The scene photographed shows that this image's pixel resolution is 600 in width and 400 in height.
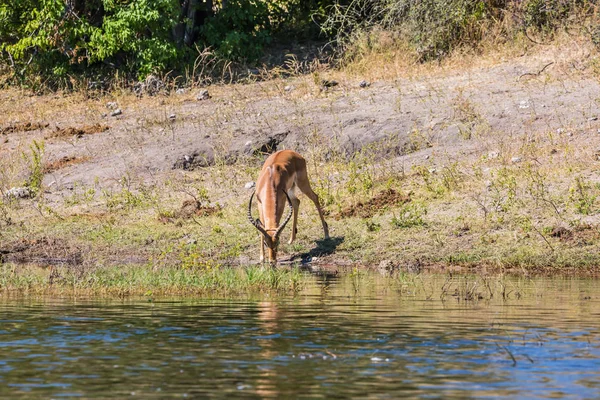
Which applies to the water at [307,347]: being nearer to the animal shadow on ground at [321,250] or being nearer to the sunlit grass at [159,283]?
the sunlit grass at [159,283]

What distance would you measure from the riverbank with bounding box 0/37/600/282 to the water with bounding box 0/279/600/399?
11.0ft

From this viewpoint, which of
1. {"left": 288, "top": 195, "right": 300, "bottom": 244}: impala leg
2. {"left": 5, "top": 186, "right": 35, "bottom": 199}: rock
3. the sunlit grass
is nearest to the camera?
the sunlit grass

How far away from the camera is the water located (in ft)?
23.0

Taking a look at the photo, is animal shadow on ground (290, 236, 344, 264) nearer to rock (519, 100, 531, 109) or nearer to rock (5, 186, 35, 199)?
rock (519, 100, 531, 109)

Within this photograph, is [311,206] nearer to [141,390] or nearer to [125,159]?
[125,159]

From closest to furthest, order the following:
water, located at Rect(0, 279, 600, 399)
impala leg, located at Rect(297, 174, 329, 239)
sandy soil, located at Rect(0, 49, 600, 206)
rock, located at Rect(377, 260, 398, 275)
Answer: water, located at Rect(0, 279, 600, 399) → rock, located at Rect(377, 260, 398, 275) → impala leg, located at Rect(297, 174, 329, 239) → sandy soil, located at Rect(0, 49, 600, 206)

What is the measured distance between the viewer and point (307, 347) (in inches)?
331

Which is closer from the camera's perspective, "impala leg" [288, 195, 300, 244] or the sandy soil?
"impala leg" [288, 195, 300, 244]

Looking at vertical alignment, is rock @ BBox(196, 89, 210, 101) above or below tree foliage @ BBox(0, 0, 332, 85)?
below

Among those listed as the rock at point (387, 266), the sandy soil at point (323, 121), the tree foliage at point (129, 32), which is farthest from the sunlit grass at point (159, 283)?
the tree foliage at point (129, 32)

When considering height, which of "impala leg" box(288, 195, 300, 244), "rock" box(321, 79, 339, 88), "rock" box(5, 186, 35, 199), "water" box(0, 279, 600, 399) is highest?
"rock" box(321, 79, 339, 88)

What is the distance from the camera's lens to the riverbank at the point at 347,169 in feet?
52.0

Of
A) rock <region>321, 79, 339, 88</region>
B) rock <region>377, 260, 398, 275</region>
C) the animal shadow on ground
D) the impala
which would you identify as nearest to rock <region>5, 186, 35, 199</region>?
the impala

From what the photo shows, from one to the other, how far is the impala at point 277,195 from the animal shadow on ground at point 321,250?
0.59 ft
